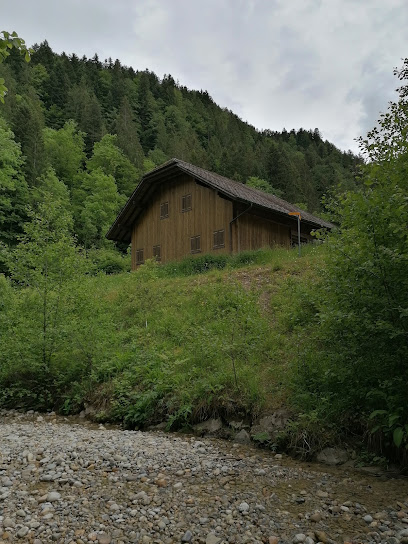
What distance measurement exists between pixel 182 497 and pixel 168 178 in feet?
69.4

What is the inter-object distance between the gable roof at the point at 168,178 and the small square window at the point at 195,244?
2.88 meters

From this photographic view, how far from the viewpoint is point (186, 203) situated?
23156 mm

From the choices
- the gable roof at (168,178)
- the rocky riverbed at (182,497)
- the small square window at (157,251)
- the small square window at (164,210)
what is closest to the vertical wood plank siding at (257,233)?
the gable roof at (168,178)

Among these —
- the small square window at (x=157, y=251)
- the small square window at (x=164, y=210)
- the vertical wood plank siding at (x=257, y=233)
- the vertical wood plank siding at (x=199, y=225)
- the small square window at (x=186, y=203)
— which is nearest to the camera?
the vertical wood plank siding at (x=257, y=233)

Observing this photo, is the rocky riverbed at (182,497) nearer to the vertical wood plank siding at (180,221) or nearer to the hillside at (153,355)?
the hillside at (153,355)

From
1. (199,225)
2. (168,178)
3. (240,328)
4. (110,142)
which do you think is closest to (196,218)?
(199,225)

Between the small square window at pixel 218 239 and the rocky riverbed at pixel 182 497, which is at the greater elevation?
the small square window at pixel 218 239

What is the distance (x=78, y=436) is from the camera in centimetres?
647

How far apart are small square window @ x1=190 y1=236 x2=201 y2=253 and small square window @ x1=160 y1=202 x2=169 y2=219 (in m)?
2.64

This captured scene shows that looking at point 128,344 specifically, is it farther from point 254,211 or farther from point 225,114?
point 225,114

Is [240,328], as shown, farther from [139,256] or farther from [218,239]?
[139,256]

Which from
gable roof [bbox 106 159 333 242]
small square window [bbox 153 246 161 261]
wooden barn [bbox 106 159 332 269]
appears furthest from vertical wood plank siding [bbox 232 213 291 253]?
small square window [bbox 153 246 161 261]

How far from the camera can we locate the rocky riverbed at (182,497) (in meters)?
3.77

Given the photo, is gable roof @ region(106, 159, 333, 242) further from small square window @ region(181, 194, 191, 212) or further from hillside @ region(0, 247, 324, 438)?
hillside @ region(0, 247, 324, 438)
